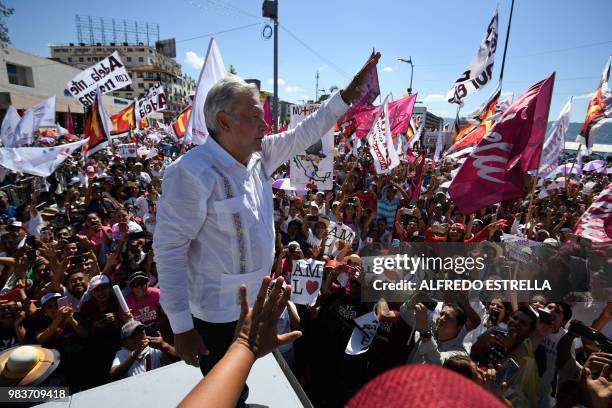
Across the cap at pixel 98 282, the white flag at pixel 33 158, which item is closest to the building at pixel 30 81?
the white flag at pixel 33 158

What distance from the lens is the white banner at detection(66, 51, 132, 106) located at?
29.2 feet

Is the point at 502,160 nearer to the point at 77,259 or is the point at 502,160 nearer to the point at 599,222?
the point at 599,222

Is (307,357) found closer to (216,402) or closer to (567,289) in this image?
(567,289)

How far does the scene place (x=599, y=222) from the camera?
3113mm

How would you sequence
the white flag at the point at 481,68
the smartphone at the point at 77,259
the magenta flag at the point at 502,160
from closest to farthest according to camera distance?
the magenta flag at the point at 502,160, the smartphone at the point at 77,259, the white flag at the point at 481,68

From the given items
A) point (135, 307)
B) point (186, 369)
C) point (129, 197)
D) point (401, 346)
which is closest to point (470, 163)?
point (401, 346)

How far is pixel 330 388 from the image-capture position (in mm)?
3602

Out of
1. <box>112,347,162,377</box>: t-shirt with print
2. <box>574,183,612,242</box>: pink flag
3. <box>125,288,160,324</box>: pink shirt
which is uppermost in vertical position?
<box>574,183,612,242</box>: pink flag

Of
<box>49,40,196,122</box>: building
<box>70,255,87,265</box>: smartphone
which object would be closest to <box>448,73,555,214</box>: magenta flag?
<box>70,255,87,265</box>: smartphone

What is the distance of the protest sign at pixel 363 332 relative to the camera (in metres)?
3.16

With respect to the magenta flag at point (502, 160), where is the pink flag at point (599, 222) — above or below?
below

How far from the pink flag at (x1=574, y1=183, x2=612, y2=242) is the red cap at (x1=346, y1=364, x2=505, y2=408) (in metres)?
3.50

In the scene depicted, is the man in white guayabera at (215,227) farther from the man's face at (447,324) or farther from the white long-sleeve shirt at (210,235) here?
the man's face at (447,324)

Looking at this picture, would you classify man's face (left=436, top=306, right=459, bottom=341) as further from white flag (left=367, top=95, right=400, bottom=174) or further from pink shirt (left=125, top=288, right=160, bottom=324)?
white flag (left=367, top=95, right=400, bottom=174)
